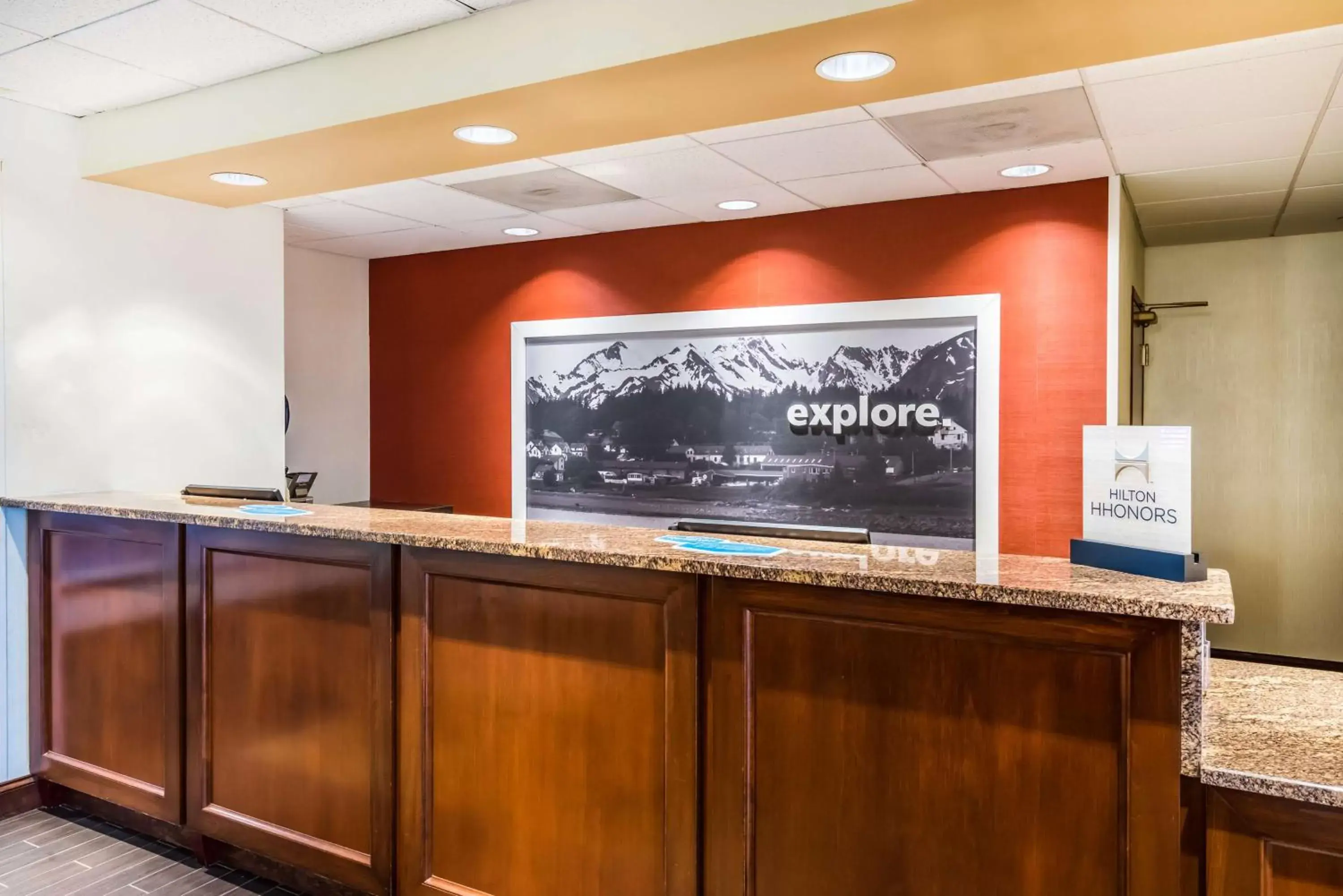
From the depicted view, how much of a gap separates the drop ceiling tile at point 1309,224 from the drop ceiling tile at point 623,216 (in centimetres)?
324

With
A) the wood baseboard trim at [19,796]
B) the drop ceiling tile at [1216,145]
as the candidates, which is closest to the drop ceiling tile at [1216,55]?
the drop ceiling tile at [1216,145]

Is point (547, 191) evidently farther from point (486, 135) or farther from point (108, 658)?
point (108, 658)

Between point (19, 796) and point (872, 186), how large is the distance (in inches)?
170

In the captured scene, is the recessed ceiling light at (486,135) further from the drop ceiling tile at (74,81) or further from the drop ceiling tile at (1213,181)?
the drop ceiling tile at (1213,181)

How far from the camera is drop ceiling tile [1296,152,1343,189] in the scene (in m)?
3.66

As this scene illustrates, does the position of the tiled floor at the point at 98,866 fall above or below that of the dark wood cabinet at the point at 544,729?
below

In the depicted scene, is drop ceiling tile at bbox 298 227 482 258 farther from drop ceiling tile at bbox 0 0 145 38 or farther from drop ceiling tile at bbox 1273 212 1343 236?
drop ceiling tile at bbox 1273 212 1343 236

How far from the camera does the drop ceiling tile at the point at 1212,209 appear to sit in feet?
14.2

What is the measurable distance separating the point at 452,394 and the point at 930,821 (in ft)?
15.6

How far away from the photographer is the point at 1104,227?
399 cm

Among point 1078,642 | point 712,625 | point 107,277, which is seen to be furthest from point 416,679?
point 107,277

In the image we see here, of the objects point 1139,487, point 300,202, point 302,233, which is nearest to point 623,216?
point 300,202

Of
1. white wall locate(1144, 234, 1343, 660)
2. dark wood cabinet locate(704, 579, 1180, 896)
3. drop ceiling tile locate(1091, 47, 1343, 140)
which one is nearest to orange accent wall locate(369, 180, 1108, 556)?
drop ceiling tile locate(1091, 47, 1343, 140)

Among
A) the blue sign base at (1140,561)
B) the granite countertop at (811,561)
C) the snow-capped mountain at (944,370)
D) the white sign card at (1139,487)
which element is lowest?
the granite countertop at (811,561)
